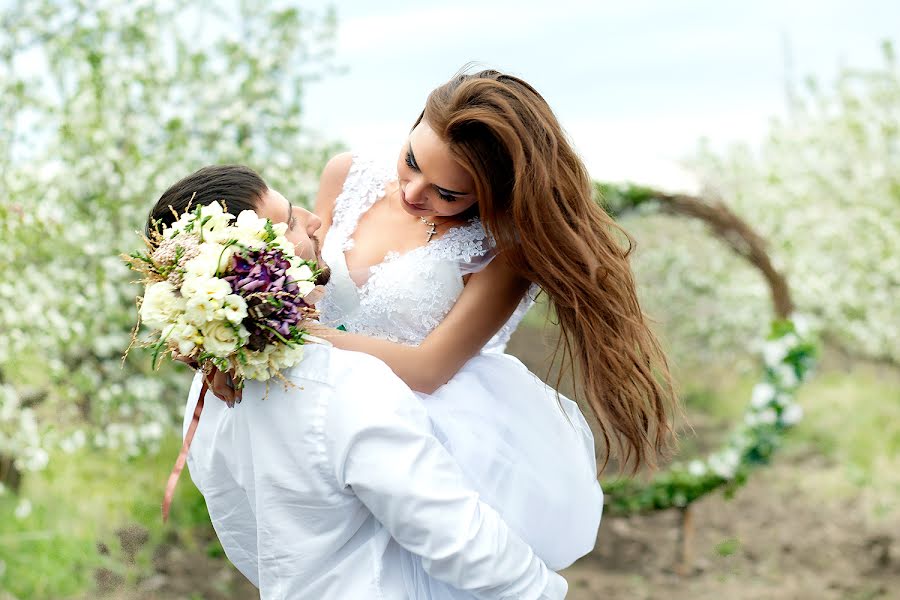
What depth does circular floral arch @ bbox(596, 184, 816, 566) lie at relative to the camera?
5.75 metres

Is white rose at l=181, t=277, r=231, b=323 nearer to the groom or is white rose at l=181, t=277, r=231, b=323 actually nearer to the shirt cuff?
the groom

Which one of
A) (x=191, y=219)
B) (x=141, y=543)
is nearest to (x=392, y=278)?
(x=191, y=219)

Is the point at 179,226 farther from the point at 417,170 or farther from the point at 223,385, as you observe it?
the point at 417,170

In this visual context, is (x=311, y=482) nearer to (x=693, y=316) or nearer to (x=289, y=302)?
(x=289, y=302)

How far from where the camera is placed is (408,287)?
2.57 metres

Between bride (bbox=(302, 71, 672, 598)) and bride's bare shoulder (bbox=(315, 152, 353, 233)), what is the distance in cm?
37

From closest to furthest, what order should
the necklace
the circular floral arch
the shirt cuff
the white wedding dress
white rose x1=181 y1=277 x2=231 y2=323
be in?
white rose x1=181 y1=277 x2=231 y2=323 → the shirt cuff → the white wedding dress → the necklace → the circular floral arch

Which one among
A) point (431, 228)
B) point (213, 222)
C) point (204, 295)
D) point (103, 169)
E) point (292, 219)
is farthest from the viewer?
point (103, 169)

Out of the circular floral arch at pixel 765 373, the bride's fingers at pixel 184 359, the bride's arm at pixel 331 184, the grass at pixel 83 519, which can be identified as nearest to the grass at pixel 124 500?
the grass at pixel 83 519

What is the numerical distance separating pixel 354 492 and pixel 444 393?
430 millimetres

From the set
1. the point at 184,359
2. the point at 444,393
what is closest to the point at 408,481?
the point at 444,393

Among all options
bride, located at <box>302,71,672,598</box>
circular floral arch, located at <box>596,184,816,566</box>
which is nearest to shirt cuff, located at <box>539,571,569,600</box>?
bride, located at <box>302,71,672,598</box>

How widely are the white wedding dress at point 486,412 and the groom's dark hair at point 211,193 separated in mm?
518

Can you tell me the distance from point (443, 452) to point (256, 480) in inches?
16.7
